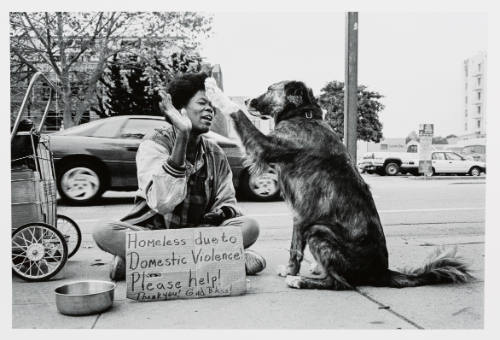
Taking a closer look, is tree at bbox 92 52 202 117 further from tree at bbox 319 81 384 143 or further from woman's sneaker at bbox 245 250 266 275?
woman's sneaker at bbox 245 250 266 275

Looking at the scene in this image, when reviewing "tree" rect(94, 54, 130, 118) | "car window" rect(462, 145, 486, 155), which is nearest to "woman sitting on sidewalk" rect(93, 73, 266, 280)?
"tree" rect(94, 54, 130, 118)

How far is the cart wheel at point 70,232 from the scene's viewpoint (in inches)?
183

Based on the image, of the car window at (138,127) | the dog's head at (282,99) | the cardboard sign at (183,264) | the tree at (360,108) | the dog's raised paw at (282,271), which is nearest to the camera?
the cardboard sign at (183,264)

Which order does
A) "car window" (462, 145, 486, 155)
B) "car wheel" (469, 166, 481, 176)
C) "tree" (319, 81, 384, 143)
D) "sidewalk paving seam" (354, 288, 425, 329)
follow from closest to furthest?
"sidewalk paving seam" (354, 288, 425, 329)
"car window" (462, 145, 486, 155)
"tree" (319, 81, 384, 143)
"car wheel" (469, 166, 481, 176)

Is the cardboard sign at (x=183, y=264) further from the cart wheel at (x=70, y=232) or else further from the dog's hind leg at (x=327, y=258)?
the cart wheel at (x=70, y=232)

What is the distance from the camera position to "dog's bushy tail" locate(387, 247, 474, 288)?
3.68 metres

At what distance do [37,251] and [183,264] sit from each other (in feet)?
3.88

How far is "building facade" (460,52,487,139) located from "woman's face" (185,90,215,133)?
82.1 inches

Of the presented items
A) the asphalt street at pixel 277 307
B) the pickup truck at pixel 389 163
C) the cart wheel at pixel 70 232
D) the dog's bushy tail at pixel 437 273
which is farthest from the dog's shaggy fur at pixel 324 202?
the cart wheel at pixel 70 232

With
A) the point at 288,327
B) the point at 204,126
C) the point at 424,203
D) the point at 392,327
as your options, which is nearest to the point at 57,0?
the point at 204,126

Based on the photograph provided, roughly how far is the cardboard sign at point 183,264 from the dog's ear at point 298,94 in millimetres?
1087

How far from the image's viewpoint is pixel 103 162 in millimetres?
5320

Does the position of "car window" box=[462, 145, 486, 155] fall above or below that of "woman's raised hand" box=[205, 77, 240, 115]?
below
